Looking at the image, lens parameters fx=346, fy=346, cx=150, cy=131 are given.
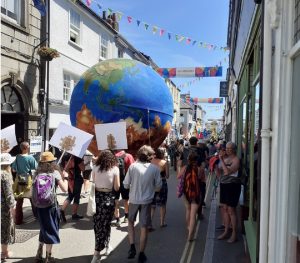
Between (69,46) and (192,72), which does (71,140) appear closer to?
(69,46)

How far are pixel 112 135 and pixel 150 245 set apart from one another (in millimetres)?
1982

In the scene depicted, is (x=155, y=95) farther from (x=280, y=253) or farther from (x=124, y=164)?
(x=280, y=253)

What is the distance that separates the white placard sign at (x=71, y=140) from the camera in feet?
18.1

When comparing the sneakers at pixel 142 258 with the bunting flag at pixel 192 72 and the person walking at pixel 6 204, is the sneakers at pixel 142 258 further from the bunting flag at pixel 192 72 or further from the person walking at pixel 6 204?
the bunting flag at pixel 192 72

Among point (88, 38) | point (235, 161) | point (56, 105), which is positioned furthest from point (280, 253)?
point (88, 38)

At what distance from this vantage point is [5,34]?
37.4 ft

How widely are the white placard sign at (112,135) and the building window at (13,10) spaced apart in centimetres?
769

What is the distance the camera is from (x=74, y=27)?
53.9 feet

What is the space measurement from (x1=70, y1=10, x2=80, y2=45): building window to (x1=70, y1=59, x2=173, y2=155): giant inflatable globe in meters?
10.0

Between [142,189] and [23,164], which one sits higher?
[23,164]

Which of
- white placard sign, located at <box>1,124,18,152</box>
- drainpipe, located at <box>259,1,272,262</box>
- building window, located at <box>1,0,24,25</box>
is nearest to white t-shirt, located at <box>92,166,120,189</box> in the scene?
white placard sign, located at <box>1,124,18,152</box>

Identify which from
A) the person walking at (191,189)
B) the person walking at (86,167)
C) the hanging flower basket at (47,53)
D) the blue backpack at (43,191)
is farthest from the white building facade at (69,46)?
the blue backpack at (43,191)

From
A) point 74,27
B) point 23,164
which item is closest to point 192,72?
point 74,27

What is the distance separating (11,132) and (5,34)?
7.16m
